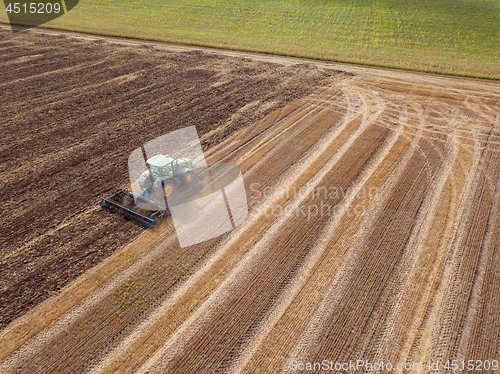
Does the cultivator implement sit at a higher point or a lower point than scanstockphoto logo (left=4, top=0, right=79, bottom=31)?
lower

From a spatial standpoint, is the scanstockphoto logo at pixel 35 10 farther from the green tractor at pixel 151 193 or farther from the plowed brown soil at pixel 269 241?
the green tractor at pixel 151 193

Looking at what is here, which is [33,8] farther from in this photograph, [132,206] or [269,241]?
[269,241]

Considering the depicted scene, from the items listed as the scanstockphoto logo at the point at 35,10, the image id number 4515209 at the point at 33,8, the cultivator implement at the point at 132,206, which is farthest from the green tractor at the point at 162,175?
the image id number 4515209 at the point at 33,8

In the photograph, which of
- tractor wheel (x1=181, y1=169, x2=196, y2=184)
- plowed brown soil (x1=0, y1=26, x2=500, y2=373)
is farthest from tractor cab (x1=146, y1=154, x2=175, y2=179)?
plowed brown soil (x1=0, y1=26, x2=500, y2=373)

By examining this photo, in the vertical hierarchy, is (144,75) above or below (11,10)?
below

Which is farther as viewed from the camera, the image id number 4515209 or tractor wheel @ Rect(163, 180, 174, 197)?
the image id number 4515209

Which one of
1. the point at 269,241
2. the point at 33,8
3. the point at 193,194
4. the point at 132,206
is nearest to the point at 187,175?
the point at 193,194

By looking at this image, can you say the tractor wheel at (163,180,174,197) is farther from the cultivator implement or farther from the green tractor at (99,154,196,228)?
the cultivator implement

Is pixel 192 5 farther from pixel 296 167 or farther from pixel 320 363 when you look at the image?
pixel 320 363

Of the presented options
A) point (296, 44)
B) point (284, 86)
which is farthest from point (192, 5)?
point (284, 86)
